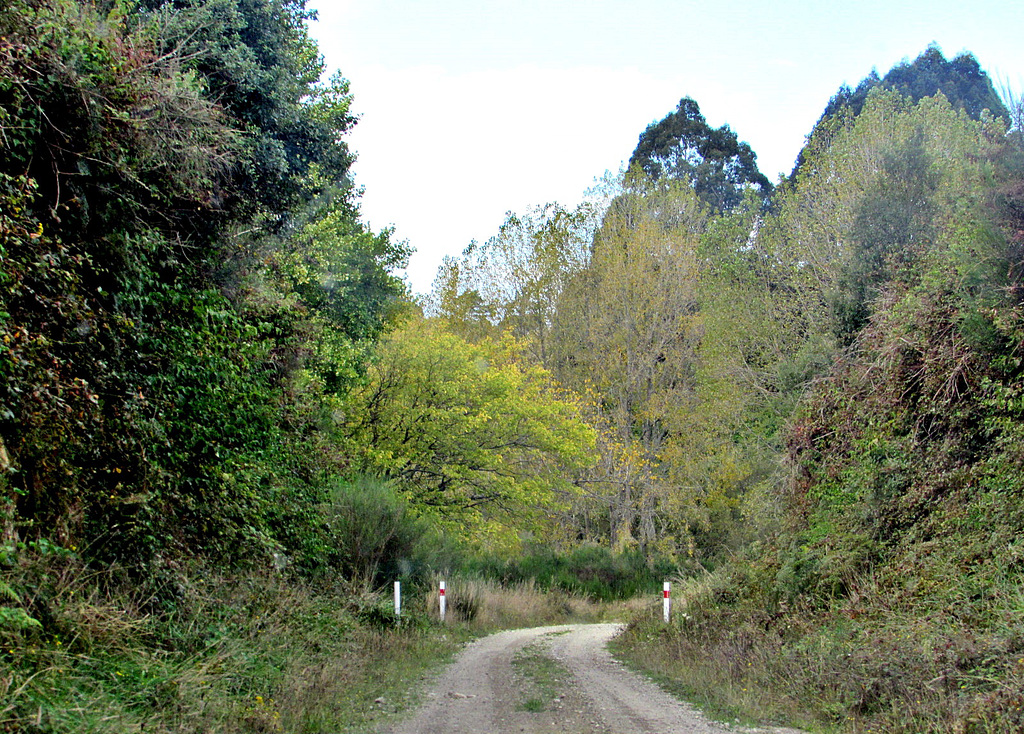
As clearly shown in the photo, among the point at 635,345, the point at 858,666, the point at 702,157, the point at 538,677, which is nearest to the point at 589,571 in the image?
the point at 635,345

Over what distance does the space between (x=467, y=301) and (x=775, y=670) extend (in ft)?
100

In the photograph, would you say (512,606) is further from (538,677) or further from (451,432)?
(538,677)

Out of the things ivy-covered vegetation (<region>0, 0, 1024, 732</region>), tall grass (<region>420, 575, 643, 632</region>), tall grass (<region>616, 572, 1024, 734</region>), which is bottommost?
tall grass (<region>420, 575, 643, 632</region>)

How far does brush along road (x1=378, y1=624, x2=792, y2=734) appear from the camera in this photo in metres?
8.39

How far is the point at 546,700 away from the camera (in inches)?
400

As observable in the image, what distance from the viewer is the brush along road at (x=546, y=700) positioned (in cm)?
839

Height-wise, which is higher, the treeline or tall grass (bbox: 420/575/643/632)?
the treeline

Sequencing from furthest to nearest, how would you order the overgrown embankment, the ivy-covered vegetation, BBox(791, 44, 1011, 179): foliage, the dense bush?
BBox(791, 44, 1011, 179): foliage, the dense bush, the overgrown embankment, the ivy-covered vegetation

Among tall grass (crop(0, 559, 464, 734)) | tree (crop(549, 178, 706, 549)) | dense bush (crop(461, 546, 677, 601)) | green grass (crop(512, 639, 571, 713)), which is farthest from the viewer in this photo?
tree (crop(549, 178, 706, 549))

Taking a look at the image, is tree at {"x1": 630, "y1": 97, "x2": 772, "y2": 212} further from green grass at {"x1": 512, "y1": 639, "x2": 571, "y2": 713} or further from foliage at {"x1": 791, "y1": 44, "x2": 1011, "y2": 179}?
green grass at {"x1": 512, "y1": 639, "x2": 571, "y2": 713}

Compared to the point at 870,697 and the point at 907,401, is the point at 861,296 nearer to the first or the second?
the point at 907,401

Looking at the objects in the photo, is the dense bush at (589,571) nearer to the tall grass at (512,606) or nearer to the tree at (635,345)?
the tall grass at (512,606)

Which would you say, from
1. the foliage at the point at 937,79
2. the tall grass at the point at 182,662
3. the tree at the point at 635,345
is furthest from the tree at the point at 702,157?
the tall grass at the point at 182,662

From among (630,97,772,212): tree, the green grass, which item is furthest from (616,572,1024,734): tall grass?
(630,97,772,212): tree
